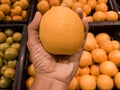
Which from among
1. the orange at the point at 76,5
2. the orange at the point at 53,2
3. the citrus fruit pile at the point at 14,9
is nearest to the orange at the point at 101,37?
the orange at the point at 76,5

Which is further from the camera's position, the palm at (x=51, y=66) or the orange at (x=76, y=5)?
the orange at (x=76, y=5)

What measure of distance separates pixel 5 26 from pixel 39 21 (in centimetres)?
74

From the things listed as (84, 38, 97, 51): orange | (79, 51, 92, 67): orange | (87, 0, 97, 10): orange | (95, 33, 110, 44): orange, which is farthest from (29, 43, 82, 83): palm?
(87, 0, 97, 10): orange

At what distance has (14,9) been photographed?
6.45 ft

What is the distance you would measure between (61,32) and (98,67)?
1.96 ft

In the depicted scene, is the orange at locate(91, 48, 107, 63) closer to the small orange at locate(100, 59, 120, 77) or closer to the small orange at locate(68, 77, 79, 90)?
the small orange at locate(100, 59, 120, 77)

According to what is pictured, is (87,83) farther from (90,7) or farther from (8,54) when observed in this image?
(90,7)

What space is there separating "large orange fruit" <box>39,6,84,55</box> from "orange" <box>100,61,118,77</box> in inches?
17.6

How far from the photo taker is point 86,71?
1.47 m

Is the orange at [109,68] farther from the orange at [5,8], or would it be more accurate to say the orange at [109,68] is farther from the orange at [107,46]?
the orange at [5,8]

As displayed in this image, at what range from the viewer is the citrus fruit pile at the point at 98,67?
137cm

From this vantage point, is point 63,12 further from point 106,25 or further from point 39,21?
point 106,25

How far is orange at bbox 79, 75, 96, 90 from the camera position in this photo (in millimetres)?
1354

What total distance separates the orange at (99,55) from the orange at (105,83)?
13 centimetres
